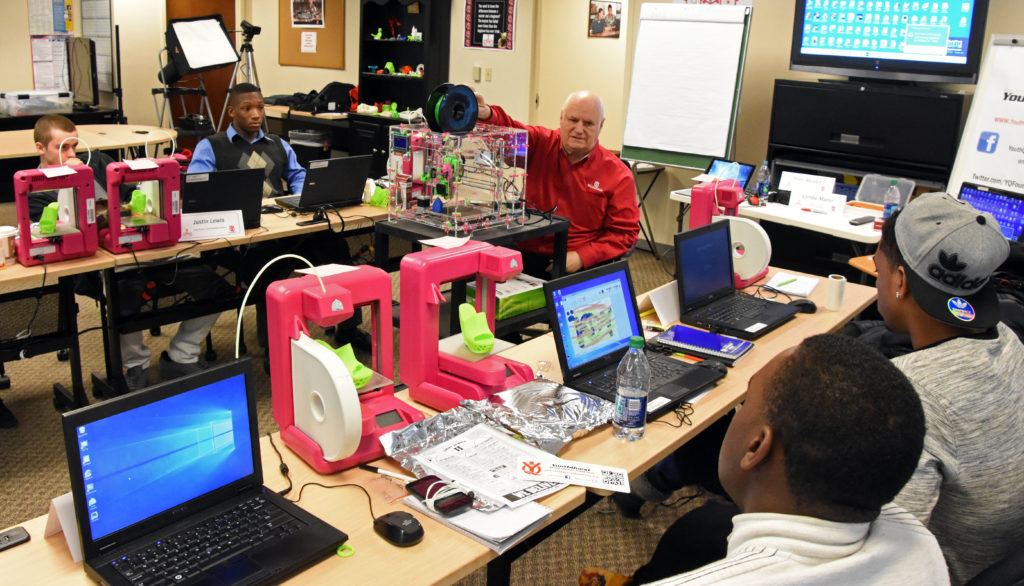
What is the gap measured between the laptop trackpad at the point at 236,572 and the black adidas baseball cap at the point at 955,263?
1.51m

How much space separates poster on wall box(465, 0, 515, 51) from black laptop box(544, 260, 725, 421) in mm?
5072

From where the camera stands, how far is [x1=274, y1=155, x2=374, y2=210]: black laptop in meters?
3.76

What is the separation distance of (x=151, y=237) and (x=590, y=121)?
1.93 meters

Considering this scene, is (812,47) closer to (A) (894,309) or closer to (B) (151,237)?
(A) (894,309)

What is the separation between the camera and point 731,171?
5.05m

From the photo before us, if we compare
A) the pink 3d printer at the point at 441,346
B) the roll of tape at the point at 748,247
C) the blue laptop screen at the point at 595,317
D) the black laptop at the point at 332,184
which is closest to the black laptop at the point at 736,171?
the roll of tape at the point at 748,247

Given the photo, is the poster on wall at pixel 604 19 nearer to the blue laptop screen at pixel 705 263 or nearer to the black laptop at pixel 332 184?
the black laptop at pixel 332 184

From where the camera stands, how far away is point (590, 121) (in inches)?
145

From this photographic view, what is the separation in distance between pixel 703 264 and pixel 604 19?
14.2ft

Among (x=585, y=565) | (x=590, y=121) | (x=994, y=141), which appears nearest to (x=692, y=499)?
(x=585, y=565)

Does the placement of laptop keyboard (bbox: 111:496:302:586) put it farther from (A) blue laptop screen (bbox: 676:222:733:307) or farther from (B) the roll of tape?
(B) the roll of tape

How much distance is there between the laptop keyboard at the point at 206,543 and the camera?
134 centimetres

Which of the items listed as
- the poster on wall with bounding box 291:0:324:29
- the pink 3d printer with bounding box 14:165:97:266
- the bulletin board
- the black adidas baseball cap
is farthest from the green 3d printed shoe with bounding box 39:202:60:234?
the poster on wall with bounding box 291:0:324:29

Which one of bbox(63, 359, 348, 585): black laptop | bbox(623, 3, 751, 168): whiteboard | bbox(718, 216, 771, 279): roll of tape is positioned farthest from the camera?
bbox(623, 3, 751, 168): whiteboard
